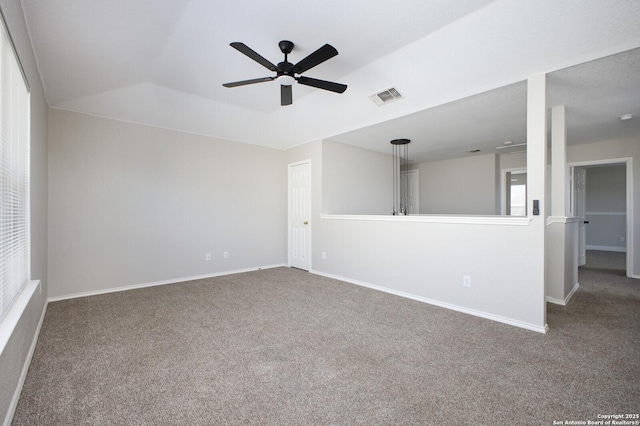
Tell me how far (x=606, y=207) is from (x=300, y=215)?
8857mm

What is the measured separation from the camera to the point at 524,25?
227cm

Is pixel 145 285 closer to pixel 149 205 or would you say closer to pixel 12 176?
pixel 149 205

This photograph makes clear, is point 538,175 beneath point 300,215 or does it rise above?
above

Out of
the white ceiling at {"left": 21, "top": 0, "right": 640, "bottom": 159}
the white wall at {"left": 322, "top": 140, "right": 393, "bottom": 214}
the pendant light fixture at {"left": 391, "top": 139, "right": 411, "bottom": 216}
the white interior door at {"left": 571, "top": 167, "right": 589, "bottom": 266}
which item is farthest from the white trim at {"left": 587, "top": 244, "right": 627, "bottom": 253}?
the white wall at {"left": 322, "top": 140, "right": 393, "bottom": 214}

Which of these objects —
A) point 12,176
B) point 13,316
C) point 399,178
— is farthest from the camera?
point 399,178

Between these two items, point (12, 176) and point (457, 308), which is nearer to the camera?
point (12, 176)

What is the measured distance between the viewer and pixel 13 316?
1.69m

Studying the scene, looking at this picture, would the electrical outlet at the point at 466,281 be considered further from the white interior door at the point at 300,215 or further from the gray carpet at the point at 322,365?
the white interior door at the point at 300,215

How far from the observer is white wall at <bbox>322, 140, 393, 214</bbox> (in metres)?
5.18

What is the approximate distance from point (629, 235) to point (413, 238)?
4069mm

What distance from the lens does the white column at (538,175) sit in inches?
104

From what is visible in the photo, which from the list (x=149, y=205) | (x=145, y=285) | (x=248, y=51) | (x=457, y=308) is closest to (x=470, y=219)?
(x=457, y=308)

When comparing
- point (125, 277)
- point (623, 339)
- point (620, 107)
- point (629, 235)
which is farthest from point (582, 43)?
point (125, 277)

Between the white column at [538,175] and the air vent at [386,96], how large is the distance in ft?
4.36
